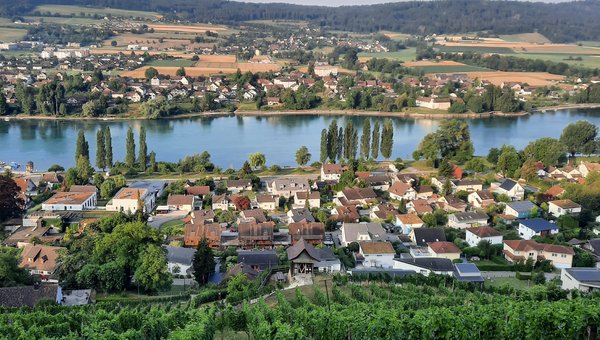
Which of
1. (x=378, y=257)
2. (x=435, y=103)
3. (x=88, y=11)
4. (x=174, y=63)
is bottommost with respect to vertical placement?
(x=378, y=257)

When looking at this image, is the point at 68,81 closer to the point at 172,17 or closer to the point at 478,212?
the point at 478,212

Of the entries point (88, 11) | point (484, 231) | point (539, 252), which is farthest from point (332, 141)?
point (88, 11)

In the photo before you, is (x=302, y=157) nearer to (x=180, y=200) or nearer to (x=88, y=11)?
(x=180, y=200)

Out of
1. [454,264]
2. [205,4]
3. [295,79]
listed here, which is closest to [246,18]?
[205,4]

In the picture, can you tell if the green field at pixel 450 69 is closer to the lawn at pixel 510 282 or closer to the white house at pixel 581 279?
the lawn at pixel 510 282

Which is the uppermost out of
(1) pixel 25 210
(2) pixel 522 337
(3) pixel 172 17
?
(3) pixel 172 17

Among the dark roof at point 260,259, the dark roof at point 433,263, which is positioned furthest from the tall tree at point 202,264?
the dark roof at point 433,263

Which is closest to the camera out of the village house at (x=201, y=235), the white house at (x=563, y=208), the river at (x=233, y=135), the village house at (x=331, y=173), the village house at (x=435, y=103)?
the village house at (x=201, y=235)
